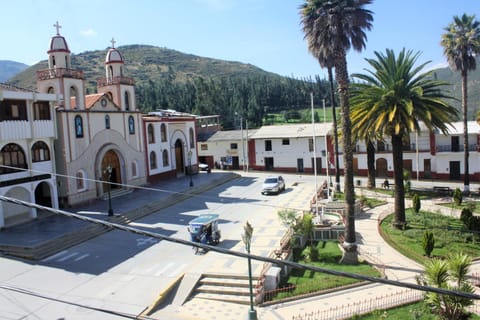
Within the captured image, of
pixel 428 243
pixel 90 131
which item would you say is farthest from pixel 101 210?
pixel 428 243

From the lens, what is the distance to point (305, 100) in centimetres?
12138

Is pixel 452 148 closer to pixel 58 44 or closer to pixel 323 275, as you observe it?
pixel 323 275

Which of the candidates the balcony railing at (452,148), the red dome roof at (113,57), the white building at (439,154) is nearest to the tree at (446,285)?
the white building at (439,154)

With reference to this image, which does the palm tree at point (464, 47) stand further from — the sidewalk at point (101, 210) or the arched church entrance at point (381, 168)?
the sidewalk at point (101, 210)

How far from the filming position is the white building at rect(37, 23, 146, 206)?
98.2 feet

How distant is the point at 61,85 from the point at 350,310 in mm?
25754

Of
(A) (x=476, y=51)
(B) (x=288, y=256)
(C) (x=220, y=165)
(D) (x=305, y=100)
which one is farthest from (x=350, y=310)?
(D) (x=305, y=100)

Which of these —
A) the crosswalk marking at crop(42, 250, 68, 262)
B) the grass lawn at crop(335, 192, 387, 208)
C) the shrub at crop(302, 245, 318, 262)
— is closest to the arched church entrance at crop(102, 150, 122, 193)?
the crosswalk marking at crop(42, 250, 68, 262)

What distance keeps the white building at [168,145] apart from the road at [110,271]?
1264 centimetres

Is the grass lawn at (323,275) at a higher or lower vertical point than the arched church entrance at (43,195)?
lower

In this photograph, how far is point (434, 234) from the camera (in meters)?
21.8

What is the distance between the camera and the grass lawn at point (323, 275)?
1545 centimetres

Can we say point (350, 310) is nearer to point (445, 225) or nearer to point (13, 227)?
point (445, 225)

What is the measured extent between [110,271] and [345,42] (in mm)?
14310
